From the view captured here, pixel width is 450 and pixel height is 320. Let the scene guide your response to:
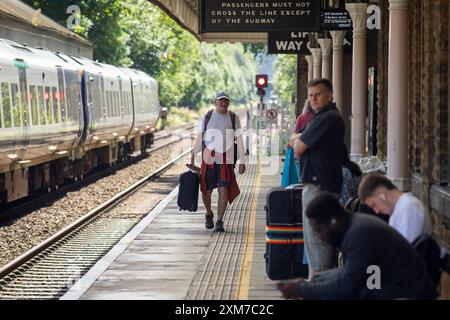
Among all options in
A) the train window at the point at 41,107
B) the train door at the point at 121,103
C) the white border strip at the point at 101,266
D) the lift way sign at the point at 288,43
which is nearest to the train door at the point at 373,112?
the white border strip at the point at 101,266

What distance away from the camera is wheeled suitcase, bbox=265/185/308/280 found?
1048 centimetres

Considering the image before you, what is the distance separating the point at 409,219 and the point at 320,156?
210cm

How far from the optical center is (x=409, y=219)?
7.60 m

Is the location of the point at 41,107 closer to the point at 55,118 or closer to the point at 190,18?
the point at 55,118

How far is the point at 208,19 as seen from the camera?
1897cm

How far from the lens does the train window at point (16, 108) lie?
66.1 feet

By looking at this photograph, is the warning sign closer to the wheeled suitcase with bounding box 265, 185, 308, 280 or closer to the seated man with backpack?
the wheeled suitcase with bounding box 265, 185, 308, 280

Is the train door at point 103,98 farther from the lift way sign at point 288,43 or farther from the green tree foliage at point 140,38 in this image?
the green tree foliage at point 140,38

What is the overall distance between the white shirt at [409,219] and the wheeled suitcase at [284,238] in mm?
2834

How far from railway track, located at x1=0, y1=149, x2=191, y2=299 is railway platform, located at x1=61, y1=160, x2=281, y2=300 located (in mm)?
476

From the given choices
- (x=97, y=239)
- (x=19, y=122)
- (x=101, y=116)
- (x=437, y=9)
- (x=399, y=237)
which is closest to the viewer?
(x=399, y=237)

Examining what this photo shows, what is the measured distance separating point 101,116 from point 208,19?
46.9 ft
